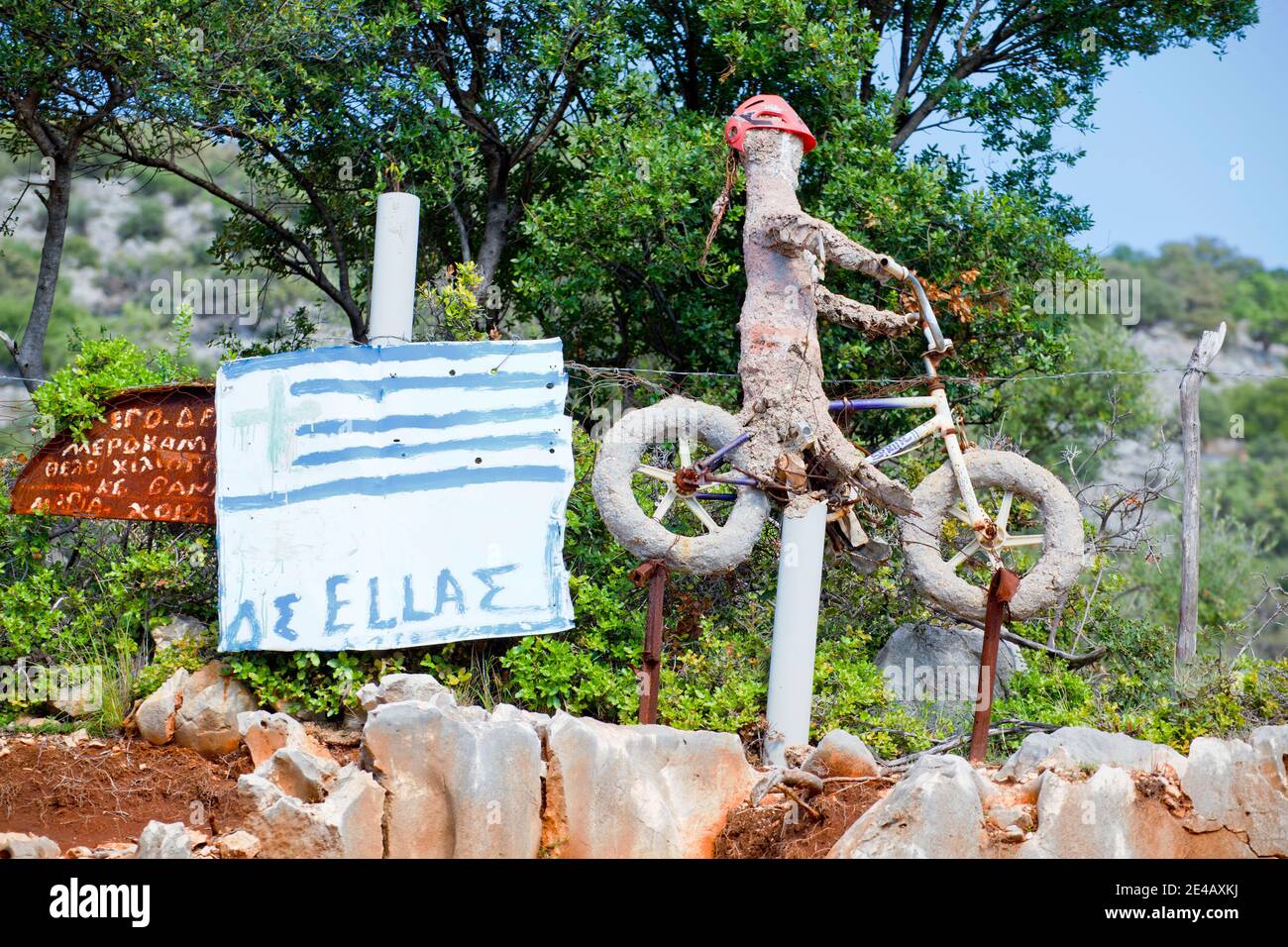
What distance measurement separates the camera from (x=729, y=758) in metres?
6.13

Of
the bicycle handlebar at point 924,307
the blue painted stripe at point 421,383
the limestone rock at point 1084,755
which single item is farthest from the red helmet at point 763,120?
the limestone rock at point 1084,755

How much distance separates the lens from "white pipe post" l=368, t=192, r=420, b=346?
793 centimetres

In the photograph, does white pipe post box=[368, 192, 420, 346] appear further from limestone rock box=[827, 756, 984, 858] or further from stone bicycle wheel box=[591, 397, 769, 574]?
limestone rock box=[827, 756, 984, 858]

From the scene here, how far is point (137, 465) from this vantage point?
25.7ft

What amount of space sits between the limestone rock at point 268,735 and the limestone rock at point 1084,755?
3.32 metres

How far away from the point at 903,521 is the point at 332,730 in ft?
11.1

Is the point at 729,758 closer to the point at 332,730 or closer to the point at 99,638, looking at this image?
the point at 332,730

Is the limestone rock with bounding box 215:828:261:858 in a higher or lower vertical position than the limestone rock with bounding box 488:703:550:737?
lower

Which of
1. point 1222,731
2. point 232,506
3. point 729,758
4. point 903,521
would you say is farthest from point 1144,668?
point 232,506

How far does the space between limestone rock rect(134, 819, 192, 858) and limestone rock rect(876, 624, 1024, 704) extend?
13.9ft

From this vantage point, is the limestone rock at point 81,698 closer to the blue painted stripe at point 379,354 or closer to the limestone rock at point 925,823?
the blue painted stripe at point 379,354

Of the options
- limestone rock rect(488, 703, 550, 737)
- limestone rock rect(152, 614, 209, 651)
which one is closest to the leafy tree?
limestone rock rect(152, 614, 209, 651)

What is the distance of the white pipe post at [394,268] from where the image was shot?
793cm
